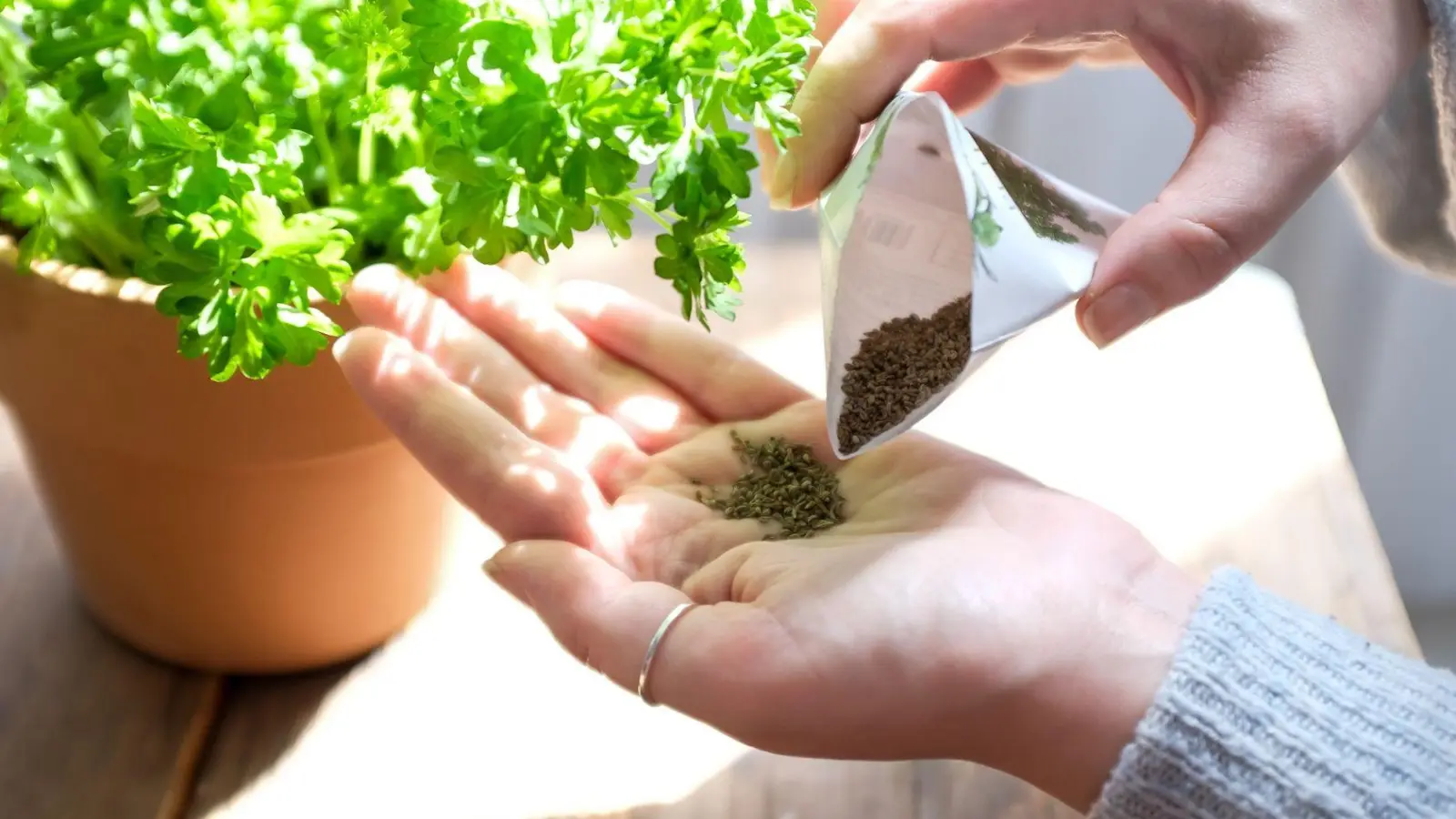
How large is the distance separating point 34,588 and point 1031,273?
0.68 metres

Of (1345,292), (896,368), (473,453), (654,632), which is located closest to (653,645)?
(654,632)

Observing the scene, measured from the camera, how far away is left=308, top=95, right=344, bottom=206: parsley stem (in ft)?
1.96

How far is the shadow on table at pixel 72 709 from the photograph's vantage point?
0.69m

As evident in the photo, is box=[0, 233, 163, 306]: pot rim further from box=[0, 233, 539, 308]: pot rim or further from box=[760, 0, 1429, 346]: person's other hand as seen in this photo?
box=[760, 0, 1429, 346]: person's other hand

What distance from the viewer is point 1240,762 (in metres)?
0.58

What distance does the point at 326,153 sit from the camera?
618 mm

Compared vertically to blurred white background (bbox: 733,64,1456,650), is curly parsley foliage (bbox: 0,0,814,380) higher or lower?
higher

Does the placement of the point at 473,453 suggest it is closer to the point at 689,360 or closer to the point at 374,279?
the point at 374,279

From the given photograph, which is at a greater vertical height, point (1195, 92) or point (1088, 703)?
point (1195, 92)

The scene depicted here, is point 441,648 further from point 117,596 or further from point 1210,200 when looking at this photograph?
point 1210,200

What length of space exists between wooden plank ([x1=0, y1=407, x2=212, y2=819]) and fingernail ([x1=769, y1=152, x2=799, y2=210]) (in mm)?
470

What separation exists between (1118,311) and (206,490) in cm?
49

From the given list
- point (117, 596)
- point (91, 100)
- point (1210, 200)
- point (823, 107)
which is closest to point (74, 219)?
point (91, 100)

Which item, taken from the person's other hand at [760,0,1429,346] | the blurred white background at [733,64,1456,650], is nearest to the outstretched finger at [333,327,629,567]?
the person's other hand at [760,0,1429,346]
